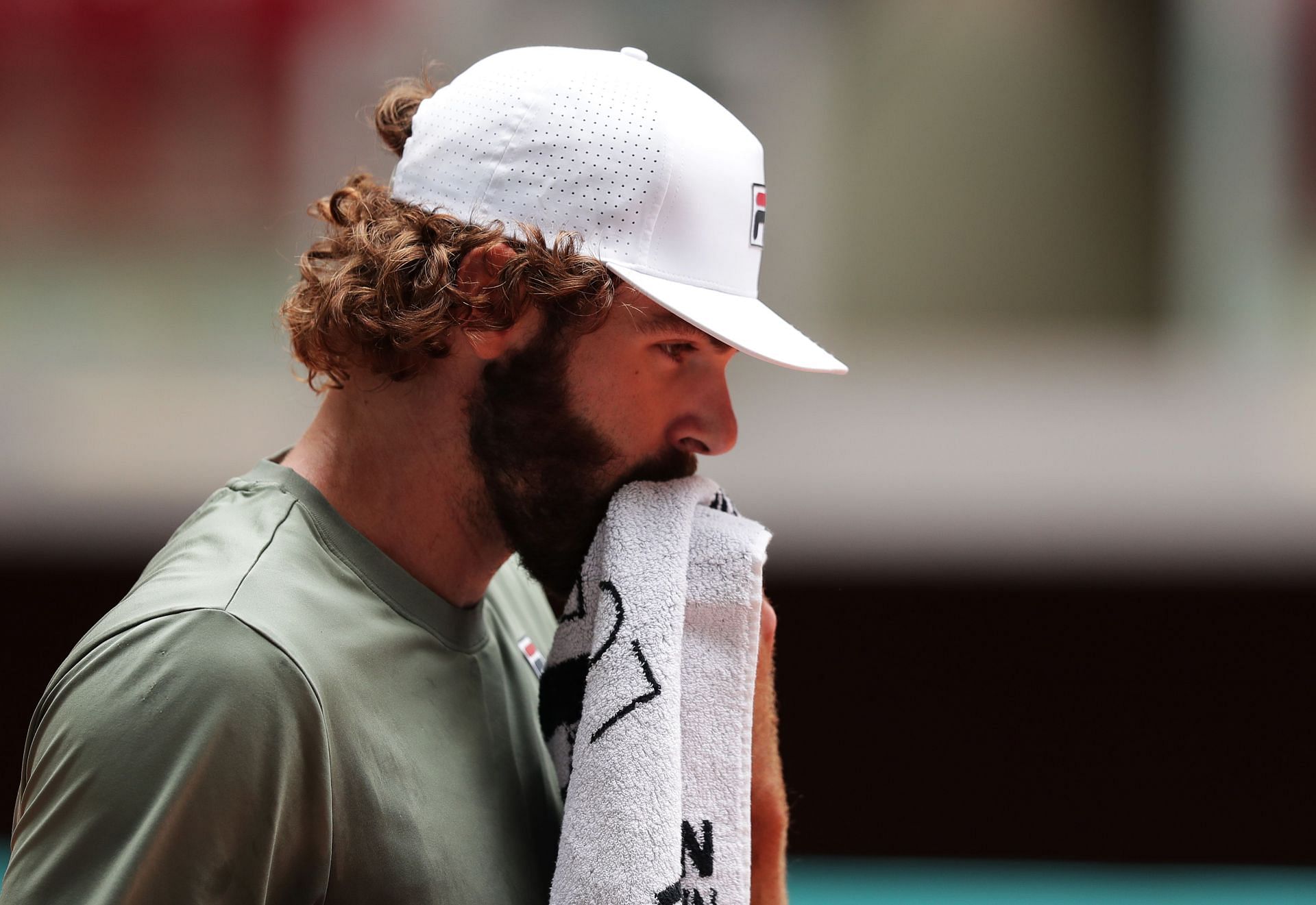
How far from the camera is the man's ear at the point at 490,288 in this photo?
160 centimetres

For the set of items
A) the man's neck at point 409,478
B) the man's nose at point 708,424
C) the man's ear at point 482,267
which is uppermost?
the man's ear at point 482,267

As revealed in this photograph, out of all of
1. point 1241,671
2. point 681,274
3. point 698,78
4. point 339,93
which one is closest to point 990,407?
point 1241,671

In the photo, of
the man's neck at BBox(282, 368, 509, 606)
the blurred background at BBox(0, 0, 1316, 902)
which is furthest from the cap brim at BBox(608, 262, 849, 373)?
the blurred background at BBox(0, 0, 1316, 902)

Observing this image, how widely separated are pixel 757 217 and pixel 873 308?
10.3 feet

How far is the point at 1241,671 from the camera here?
4004mm

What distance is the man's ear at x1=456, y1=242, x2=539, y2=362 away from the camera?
1600 mm

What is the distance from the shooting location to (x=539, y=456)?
1.64m

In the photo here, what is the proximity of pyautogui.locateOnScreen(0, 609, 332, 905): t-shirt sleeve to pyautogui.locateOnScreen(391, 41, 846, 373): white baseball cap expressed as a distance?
25.9 inches

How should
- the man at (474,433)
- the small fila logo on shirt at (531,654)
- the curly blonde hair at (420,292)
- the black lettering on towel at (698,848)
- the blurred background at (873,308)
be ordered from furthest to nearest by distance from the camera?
1. the blurred background at (873,308)
2. the small fila logo on shirt at (531,654)
3. the curly blonde hair at (420,292)
4. the black lettering on towel at (698,848)
5. the man at (474,433)

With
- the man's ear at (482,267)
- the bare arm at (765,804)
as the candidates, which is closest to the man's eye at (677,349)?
the man's ear at (482,267)

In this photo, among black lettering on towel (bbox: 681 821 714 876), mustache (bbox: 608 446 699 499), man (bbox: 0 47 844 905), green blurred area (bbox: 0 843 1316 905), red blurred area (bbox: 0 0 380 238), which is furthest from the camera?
red blurred area (bbox: 0 0 380 238)

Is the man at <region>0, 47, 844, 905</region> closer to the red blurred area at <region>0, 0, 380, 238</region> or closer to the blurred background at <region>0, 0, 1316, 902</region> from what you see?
the blurred background at <region>0, 0, 1316, 902</region>

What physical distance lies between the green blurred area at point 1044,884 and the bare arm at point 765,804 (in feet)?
7.79

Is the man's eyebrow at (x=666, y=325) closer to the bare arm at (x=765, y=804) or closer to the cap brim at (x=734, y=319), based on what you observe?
the cap brim at (x=734, y=319)
